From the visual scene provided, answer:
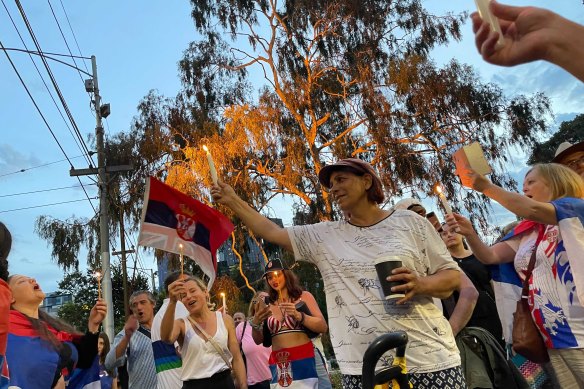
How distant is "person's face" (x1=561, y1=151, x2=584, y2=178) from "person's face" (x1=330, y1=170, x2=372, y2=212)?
60.9 inches

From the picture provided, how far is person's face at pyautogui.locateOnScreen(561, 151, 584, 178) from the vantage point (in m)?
3.68

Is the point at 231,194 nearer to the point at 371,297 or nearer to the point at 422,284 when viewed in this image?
the point at 371,297

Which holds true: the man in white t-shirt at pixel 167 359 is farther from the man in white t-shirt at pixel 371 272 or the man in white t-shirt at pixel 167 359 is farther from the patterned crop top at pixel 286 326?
the man in white t-shirt at pixel 371 272

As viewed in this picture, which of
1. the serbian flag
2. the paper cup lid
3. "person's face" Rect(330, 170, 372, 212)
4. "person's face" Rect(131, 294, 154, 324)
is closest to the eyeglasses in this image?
"person's face" Rect(330, 170, 372, 212)

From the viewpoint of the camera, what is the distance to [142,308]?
21.4 feet

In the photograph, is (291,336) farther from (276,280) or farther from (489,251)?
(489,251)

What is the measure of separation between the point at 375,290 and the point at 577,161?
1911 millimetres

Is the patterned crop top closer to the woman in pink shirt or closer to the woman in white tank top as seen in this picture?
the woman in white tank top

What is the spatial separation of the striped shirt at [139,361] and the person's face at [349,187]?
4216mm

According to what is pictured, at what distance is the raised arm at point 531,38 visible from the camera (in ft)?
3.90

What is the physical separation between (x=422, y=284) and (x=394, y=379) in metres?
1.18

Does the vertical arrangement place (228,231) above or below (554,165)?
above

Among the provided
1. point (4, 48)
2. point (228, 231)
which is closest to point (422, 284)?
point (228, 231)

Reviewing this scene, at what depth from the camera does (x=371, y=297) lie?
275 centimetres
